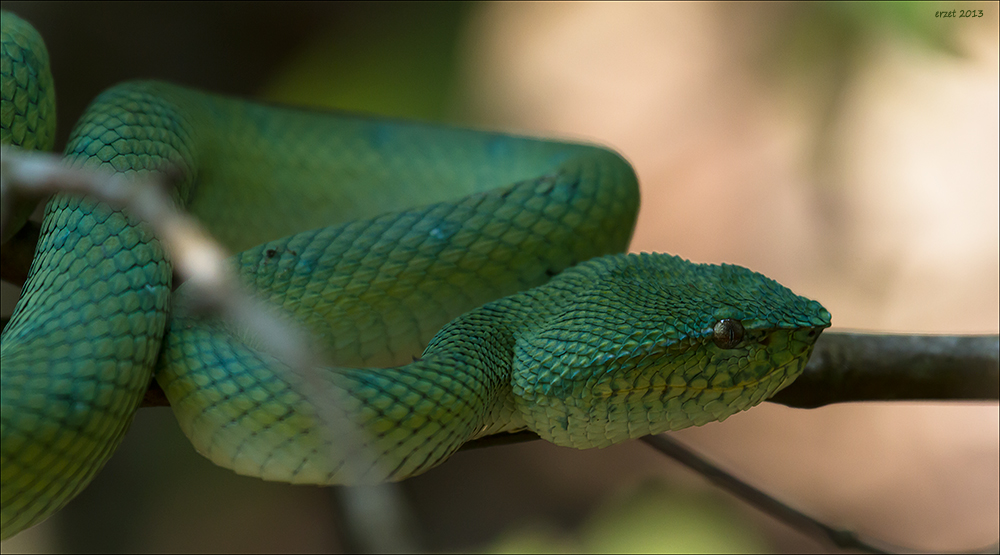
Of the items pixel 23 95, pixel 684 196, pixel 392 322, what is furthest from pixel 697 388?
pixel 684 196

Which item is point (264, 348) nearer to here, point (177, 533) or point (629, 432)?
point (629, 432)

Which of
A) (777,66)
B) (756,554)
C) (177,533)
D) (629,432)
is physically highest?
(777,66)

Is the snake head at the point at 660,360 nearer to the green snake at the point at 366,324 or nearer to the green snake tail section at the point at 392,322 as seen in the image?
the green snake at the point at 366,324

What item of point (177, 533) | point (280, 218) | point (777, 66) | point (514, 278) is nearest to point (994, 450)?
point (777, 66)

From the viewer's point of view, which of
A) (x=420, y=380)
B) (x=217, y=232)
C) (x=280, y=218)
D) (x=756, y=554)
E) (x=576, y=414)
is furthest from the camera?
(x=756, y=554)

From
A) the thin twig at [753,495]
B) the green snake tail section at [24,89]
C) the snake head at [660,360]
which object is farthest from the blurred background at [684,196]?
the snake head at [660,360]

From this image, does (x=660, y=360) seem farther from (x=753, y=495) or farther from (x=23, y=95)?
(x=23, y=95)
